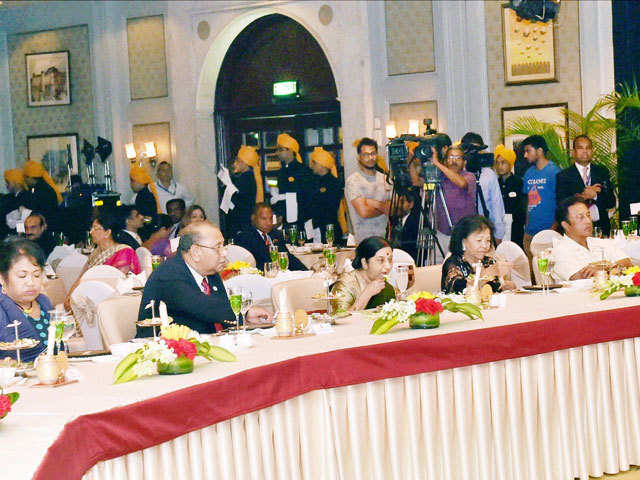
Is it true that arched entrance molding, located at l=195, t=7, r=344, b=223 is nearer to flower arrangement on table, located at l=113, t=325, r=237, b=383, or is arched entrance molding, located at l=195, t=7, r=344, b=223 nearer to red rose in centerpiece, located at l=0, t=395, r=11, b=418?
flower arrangement on table, located at l=113, t=325, r=237, b=383

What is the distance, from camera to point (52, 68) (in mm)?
15000

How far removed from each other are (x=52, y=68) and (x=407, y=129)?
18.1ft

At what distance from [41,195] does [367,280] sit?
845cm

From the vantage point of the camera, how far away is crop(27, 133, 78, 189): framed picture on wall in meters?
14.9

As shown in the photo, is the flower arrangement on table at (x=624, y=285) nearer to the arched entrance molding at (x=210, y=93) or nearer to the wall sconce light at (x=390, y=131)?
the wall sconce light at (x=390, y=131)

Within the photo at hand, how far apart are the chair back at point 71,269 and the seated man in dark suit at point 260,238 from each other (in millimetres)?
1293

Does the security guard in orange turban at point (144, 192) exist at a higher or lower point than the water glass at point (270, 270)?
higher

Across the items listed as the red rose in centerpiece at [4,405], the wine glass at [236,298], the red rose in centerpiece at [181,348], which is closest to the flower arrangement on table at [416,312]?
the wine glass at [236,298]

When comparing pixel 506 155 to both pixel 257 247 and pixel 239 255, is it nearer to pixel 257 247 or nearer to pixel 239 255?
pixel 257 247

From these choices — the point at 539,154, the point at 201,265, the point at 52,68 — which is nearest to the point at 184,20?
the point at 52,68

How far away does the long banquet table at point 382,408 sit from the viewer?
10.7ft

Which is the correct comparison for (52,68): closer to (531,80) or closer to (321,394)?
(531,80)

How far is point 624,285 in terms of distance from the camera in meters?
4.89

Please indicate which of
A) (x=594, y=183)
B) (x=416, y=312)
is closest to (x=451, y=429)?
(x=416, y=312)
